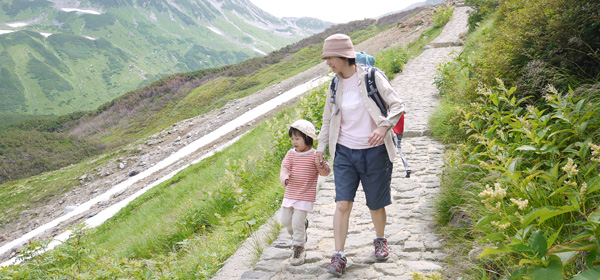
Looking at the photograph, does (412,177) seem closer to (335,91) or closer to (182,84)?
(335,91)

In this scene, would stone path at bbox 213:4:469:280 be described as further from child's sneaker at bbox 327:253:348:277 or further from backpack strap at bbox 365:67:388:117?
backpack strap at bbox 365:67:388:117

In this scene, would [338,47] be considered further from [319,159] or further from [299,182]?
[299,182]

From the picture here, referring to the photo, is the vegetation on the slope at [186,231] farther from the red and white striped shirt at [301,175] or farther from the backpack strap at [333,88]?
the backpack strap at [333,88]

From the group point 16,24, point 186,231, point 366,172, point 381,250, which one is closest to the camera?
point 366,172

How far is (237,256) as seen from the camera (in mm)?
4645

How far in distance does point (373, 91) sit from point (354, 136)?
449 millimetres

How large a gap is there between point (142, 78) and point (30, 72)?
38918 mm

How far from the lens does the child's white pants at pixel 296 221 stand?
3865 millimetres

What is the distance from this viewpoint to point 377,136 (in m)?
3.26

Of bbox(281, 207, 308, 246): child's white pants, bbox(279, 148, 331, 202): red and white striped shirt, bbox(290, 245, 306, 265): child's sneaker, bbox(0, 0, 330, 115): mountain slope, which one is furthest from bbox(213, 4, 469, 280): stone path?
bbox(0, 0, 330, 115): mountain slope

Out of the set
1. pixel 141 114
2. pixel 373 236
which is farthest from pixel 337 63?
pixel 141 114

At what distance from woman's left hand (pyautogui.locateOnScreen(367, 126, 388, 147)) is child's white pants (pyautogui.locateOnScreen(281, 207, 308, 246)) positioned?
1.10 metres

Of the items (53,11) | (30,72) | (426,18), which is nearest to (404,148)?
(426,18)

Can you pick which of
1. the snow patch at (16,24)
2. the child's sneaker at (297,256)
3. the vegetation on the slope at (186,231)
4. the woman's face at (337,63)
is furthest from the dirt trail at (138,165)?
the snow patch at (16,24)
